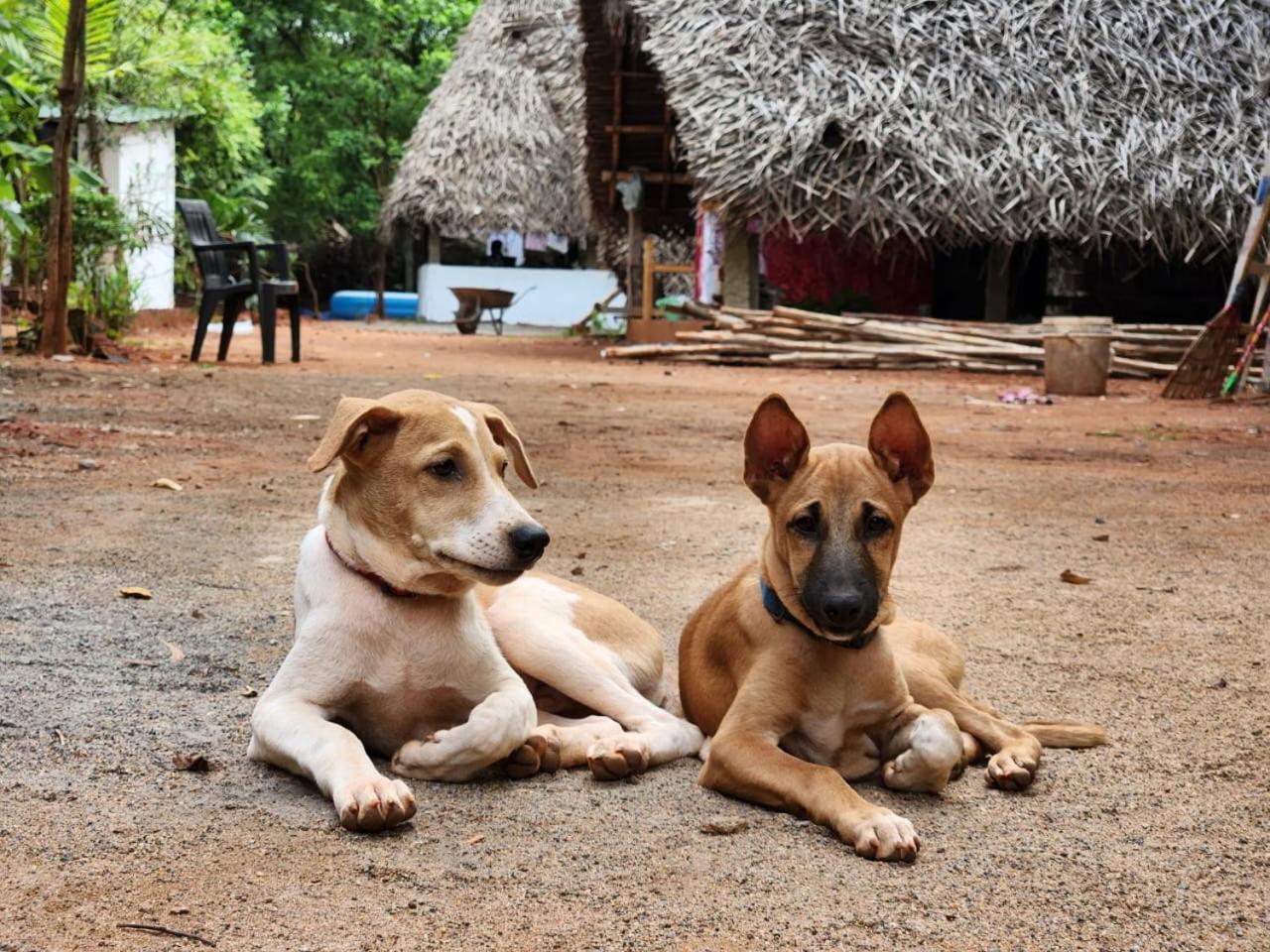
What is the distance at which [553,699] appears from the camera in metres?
4.02

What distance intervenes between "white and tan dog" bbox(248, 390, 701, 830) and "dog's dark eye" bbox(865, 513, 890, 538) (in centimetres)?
74

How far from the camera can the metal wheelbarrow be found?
28.2 meters

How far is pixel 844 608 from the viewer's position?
3262mm

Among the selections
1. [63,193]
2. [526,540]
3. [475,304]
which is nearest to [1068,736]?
[526,540]

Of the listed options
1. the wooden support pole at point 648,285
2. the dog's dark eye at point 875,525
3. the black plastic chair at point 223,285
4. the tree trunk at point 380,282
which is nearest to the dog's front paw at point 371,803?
the dog's dark eye at point 875,525

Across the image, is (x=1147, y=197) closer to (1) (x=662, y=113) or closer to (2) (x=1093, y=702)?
(1) (x=662, y=113)

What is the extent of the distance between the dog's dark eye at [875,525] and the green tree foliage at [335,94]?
28554 mm

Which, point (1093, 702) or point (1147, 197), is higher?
point (1147, 197)

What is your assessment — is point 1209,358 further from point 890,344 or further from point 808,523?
point 808,523

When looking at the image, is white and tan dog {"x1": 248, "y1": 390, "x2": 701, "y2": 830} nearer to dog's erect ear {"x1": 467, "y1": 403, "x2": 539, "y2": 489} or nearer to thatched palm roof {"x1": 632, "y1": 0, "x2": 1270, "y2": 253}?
dog's erect ear {"x1": 467, "y1": 403, "x2": 539, "y2": 489}

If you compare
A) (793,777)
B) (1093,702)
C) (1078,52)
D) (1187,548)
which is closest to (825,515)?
(793,777)

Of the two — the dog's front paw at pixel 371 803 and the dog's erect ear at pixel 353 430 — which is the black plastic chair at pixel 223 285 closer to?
the dog's erect ear at pixel 353 430

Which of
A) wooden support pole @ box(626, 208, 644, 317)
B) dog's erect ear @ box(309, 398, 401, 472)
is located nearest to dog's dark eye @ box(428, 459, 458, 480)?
dog's erect ear @ box(309, 398, 401, 472)

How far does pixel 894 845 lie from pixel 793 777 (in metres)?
0.35
